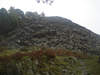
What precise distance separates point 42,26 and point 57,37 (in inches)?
183

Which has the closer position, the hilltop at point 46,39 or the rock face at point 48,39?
the hilltop at point 46,39

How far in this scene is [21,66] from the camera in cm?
620

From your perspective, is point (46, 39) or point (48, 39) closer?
point (46, 39)

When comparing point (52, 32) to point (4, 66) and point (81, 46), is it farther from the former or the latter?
point (4, 66)

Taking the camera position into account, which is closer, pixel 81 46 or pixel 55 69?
pixel 55 69

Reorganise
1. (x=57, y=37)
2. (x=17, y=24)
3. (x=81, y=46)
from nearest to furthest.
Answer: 1. (x=81, y=46)
2. (x=57, y=37)
3. (x=17, y=24)

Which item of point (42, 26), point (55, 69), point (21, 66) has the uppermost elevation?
point (42, 26)

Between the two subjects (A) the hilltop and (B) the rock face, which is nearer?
(A) the hilltop

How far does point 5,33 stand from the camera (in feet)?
60.2

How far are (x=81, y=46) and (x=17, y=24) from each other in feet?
37.2

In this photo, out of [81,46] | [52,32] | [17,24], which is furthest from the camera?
[17,24]

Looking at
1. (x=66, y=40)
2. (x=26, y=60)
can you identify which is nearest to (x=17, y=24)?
(x=66, y=40)

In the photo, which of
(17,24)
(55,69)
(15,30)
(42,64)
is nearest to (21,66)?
(42,64)

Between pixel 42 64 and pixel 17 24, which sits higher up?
pixel 17 24
